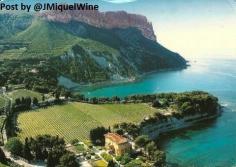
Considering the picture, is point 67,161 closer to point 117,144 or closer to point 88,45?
point 117,144

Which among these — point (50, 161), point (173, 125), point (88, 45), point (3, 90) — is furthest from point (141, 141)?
point (88, 45)

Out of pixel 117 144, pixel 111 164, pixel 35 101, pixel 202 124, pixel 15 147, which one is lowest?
pixel 111 164

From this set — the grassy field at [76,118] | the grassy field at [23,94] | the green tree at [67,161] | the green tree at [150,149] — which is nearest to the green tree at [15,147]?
the grassy field at [76,118]

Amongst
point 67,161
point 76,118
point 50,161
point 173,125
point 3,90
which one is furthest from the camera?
point 3,90

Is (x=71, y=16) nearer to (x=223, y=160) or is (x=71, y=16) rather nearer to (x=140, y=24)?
(x=140, y=24)

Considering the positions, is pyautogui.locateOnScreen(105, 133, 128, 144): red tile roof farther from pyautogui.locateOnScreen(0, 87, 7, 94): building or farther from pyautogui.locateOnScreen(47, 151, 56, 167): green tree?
pyautogui.locateOnScreen(0, 87, 7, 94): building

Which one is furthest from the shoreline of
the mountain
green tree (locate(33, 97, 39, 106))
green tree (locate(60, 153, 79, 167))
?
green tree (locate(60, 153, 79, 167))

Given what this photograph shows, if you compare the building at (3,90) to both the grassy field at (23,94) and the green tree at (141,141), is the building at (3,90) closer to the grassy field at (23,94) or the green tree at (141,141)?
the grassy field at (23,94)
